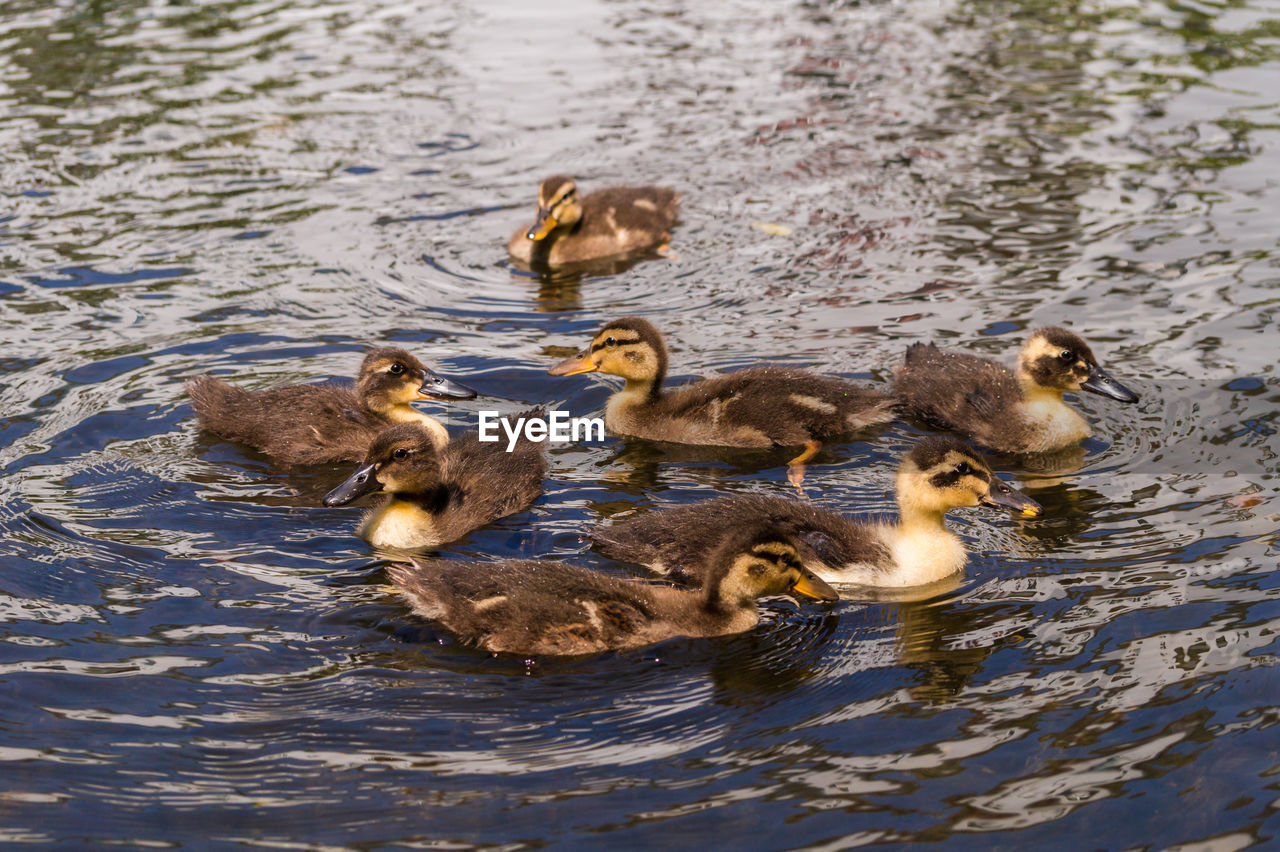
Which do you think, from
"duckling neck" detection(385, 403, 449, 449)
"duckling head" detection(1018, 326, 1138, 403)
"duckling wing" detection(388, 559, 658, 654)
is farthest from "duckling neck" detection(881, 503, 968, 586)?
"duckling neck" detection(385, 403, 449, 449)

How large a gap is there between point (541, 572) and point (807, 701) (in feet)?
3.76

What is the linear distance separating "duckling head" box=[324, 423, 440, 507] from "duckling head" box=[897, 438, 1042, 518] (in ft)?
6.92

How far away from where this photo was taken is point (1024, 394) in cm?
729

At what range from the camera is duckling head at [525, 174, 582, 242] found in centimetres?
998

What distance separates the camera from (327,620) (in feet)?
17.9

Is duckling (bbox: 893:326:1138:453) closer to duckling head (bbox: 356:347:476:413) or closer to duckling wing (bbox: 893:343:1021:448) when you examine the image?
duckling wing (bbox: 893:343:1021:448)

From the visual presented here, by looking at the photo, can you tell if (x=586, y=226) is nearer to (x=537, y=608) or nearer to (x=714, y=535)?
(x=714, y=535)

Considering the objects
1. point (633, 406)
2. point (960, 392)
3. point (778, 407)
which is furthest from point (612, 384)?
point (960, 392)

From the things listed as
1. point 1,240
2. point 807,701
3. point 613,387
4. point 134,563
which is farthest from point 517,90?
point 807,701

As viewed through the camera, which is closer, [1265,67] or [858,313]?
[858,313]

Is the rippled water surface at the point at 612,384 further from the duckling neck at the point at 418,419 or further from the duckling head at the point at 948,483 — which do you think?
the duckling neck at the point at 418,419

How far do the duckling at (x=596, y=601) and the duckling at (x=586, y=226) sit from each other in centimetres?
500

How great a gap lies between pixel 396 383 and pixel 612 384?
1.70 meters

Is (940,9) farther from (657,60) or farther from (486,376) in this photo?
(486,376)
